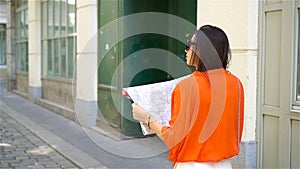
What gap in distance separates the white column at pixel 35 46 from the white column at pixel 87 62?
423 cm

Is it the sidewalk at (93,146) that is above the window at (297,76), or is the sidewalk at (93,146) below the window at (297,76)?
below

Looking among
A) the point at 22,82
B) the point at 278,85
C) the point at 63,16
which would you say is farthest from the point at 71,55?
the point at 278,85

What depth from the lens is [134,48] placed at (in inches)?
319

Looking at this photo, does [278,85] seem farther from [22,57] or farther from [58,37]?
[22,57]

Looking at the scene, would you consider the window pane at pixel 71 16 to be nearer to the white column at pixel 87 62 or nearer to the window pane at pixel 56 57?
the white column at pixel 87 62

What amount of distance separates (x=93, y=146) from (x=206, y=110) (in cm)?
551

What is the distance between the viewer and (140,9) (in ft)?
26.7

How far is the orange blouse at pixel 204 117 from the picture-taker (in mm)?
2266

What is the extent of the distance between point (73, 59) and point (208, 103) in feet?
28.8

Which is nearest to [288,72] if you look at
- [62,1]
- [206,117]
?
[206,117]

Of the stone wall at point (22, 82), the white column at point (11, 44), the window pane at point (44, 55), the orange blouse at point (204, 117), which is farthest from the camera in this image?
the white column at point (11, 44)

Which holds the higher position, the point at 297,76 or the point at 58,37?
the point at 58,37

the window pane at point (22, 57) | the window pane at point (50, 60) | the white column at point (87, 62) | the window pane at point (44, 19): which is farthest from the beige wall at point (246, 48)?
the window pane at point (22, 57)

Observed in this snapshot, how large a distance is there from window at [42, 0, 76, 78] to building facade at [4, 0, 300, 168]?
1.0 inches
